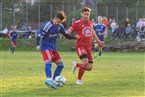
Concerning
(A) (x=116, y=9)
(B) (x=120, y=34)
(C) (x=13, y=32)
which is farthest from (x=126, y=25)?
(C) (x=13, y=32)

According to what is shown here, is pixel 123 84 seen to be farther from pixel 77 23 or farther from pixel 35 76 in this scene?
pixel 35 76

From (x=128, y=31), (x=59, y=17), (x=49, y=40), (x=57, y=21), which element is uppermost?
(x=59, y=17)

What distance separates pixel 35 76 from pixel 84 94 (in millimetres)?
5423

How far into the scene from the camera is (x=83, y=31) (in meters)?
15.0

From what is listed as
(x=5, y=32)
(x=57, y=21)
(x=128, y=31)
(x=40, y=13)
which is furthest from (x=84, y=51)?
(x=40, y=13)

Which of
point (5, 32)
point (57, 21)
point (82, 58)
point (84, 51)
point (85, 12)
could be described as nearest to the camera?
point (57, 21)

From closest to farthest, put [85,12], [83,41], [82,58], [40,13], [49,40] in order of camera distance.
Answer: [49,40] → [85,12] → [82,58] → [83,41] → [40,13]

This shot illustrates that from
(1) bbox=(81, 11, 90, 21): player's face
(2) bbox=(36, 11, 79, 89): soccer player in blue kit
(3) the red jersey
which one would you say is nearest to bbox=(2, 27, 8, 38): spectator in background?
(3) the red jersey

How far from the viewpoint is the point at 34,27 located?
5144cm

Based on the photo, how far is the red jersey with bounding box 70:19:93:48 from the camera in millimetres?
14930

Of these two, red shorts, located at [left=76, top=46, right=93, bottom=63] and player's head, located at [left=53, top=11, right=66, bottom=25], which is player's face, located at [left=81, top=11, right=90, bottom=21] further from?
player's head, located at [left=53, top=11, right=66, bottom=25]

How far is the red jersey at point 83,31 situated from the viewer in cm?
1493

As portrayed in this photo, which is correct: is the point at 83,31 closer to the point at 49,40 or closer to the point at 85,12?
the point at 85,12

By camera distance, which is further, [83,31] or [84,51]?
[83,31]
